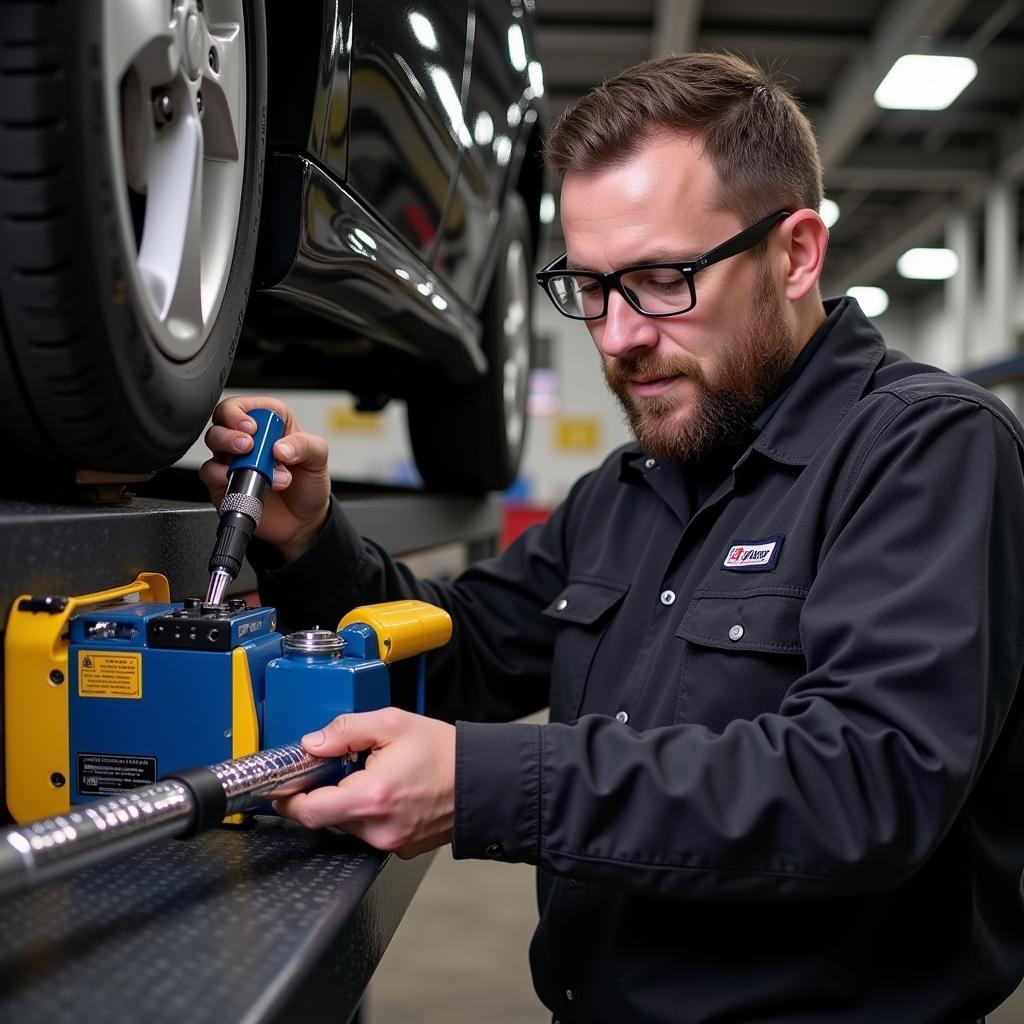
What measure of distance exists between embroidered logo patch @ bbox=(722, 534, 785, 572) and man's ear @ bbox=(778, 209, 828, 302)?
32 centimetres

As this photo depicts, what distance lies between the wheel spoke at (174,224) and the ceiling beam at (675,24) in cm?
472

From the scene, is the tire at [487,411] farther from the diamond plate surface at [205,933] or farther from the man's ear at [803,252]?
the diamond plate surface at [205,933]

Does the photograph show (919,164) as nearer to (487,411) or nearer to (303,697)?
Result: (487,411)

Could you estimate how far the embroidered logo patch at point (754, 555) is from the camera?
43.5 inches

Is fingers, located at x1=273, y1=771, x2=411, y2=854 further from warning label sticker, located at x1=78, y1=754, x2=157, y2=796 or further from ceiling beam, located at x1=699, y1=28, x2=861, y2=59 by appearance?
ceiling beam, located at x1=699, y1=28, x2=861, y2=59

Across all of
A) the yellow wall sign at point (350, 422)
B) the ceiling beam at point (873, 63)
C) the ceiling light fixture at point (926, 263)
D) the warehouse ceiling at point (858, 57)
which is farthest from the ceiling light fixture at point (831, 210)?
the yellow wall sign at point (350, 422)

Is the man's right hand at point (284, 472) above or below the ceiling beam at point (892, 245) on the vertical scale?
below

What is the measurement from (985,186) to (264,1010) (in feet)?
30.3

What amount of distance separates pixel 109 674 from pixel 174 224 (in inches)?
16.1

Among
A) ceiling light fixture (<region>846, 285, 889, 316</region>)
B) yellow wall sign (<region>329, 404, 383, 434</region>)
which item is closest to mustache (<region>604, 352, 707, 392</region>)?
yellow wall sign (<region>329, 404, 383, 434</region>)

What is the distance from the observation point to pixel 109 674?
0.86 metres

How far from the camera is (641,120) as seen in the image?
1.26m

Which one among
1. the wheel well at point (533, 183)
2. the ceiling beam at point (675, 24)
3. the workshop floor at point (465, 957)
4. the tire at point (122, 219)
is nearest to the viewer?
the tire at point (122, 219)

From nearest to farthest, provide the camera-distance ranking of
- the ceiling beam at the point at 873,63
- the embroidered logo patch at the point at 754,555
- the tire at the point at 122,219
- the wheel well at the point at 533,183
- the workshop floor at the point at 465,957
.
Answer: the tire at the point at 122,219
the embroidered logo patch at the point at 754,555
the workshop floor at the point at 465,957
the wheel well at the point at 533,183
the ceiling beam at the point at 873,63
